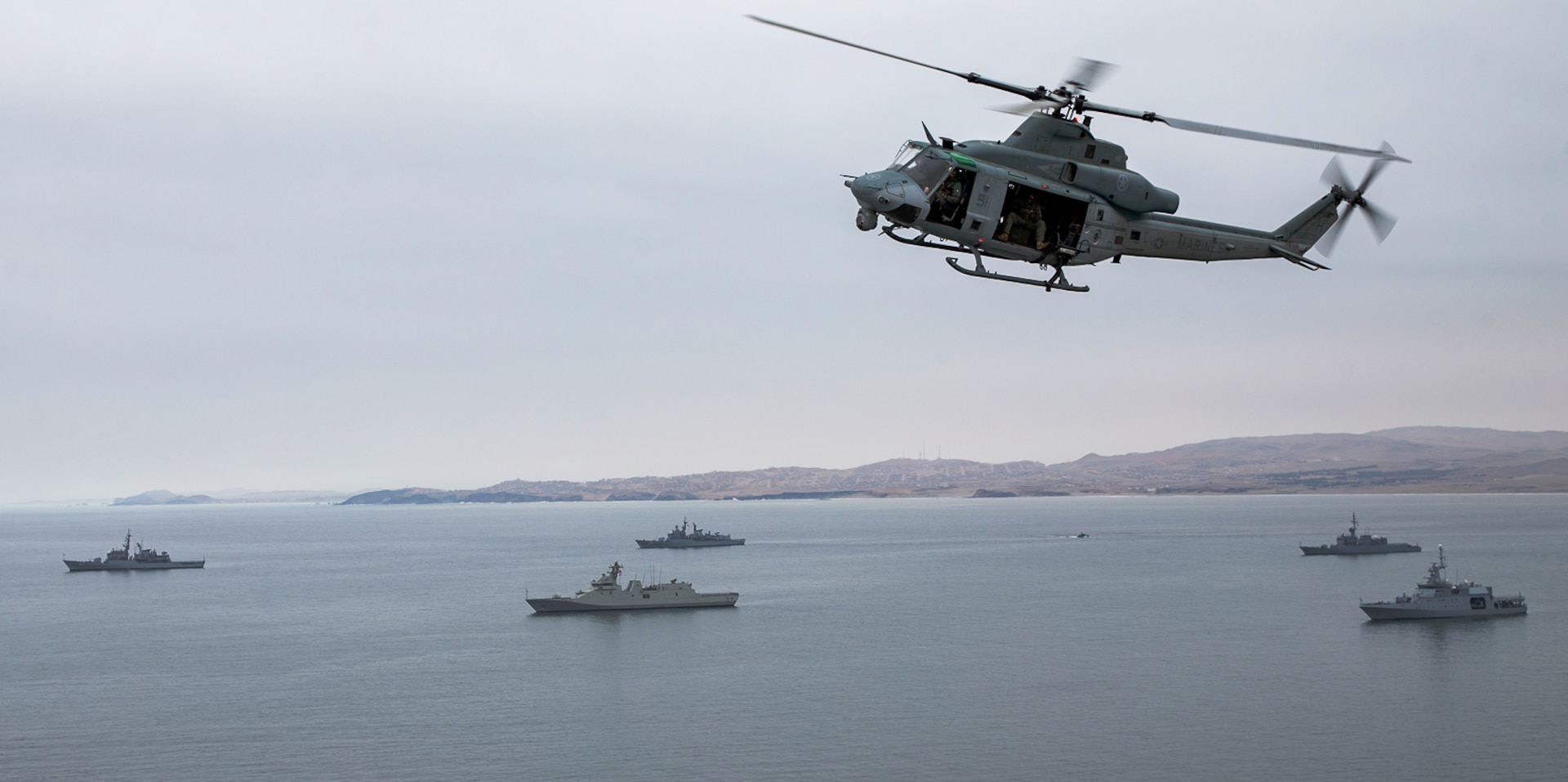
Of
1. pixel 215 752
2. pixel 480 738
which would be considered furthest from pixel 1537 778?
pixel 215 752

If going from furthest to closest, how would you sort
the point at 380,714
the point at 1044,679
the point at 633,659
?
the point at 633,659 < the point at 1044,679 < the point at 380,714

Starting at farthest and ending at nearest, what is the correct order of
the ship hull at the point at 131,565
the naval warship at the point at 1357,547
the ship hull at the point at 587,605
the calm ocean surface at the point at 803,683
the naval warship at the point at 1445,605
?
1. the ship hull at the point at 131,565
2. the naval warship at the point at 1357,547
3. the ship hull at the point at 587,605
4. the naval warship at the point at 1445,605
5. the calm ocean surface at the point at 803,683

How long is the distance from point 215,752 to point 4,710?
17.6m

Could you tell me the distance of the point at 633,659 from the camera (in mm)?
69688

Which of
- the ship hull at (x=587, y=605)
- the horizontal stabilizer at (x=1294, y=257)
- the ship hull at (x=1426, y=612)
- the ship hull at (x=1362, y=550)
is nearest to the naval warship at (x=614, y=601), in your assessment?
the ship hull at (x=587, y=605)

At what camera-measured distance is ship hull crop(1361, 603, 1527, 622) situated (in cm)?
8156

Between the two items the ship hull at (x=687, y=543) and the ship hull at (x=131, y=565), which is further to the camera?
the ship hull at (x=687, y=543)

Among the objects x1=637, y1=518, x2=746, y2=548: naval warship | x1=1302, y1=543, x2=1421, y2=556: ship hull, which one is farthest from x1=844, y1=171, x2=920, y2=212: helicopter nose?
x1=637, y1=518, x2=746, y2=548: naval warship

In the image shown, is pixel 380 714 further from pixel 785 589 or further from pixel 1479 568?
pixel 1479 568

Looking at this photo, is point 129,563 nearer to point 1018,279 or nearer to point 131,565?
point 131,565

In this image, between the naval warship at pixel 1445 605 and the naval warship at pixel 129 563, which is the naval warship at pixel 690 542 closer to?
the naval warship at pixel 129 563

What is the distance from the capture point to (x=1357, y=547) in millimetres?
141250

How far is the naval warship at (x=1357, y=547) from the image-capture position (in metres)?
141

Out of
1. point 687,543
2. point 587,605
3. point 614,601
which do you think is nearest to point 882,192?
point 614,601
